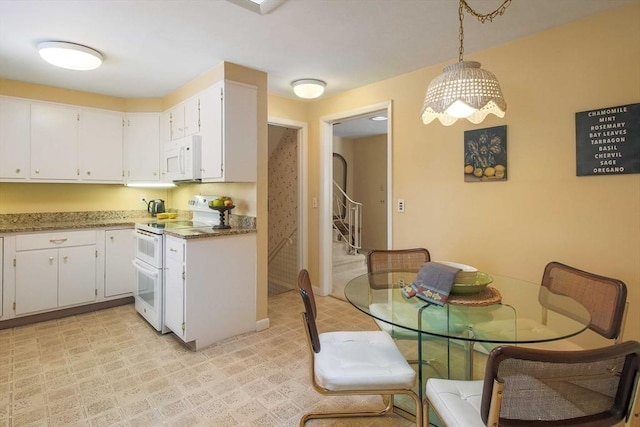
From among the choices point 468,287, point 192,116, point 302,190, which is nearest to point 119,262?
point 192,116

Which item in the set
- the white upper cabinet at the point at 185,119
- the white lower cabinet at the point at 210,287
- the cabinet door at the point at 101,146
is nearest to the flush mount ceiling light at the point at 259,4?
the white upper cabinet at the point at 185,119

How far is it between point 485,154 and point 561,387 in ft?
6.54

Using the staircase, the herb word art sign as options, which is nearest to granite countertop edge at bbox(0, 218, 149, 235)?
the staircase

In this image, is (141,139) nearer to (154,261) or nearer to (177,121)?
(177,121)

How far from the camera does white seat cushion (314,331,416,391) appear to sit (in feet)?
4.83

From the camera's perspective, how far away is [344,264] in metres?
5.32

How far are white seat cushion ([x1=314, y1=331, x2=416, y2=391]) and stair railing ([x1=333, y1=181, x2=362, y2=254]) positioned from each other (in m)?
4.07

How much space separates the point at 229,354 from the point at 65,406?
1.03 metres

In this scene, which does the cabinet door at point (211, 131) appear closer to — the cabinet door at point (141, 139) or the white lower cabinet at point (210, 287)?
the white lower cabinet at point (210, 287)

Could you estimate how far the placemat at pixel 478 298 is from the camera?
5.49ft

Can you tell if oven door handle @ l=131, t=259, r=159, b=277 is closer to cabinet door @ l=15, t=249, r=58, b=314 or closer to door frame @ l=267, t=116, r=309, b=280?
cabinet door @ l=15, t=249, r=58, b=314

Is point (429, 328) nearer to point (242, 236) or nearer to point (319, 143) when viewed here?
point (242, 236)

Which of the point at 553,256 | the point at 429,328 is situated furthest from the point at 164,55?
the point at 553,256

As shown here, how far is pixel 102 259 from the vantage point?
3582 millimetres
